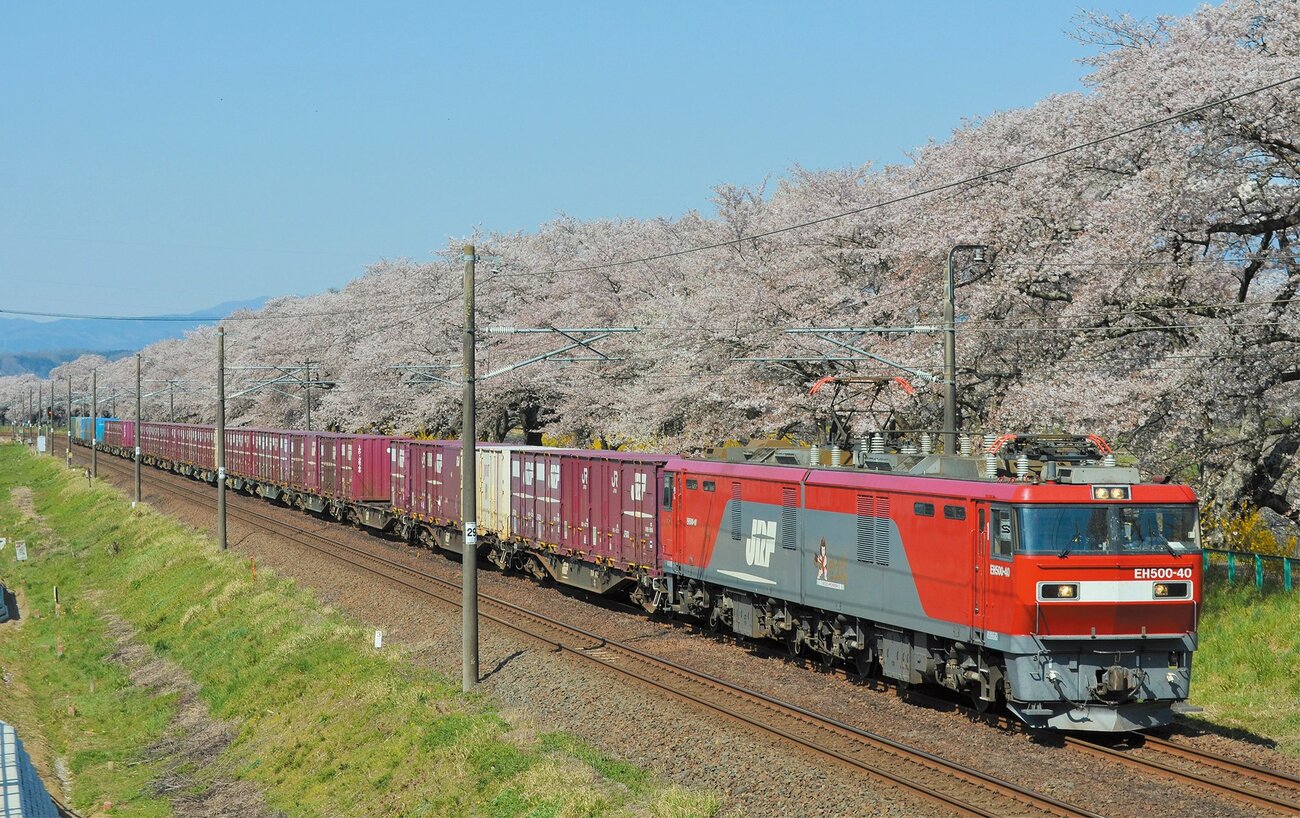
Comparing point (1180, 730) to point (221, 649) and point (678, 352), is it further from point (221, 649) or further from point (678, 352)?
point (678, 352)

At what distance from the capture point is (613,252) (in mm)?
56656

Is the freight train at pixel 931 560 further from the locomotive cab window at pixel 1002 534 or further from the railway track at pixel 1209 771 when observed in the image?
the railway track at pixel 1209 771

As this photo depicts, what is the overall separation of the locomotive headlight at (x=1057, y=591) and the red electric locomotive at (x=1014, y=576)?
2 centimetres

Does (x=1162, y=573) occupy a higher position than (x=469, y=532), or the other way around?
(x=469, y=532)

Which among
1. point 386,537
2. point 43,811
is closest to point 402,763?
point 43,811

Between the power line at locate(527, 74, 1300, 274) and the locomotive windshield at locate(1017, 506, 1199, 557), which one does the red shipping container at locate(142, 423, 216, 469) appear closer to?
the power line at locate(527, 74, 1300, 274)

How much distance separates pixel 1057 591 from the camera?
50.7 ft

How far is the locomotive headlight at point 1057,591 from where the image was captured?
608 inches

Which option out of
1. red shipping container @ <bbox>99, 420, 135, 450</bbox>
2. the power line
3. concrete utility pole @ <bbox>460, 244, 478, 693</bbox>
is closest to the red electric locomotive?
concrete utility pole @ <bbox>460, 244, 478, 693</bbox>

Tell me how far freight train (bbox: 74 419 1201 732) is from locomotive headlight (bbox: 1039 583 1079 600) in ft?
0.08

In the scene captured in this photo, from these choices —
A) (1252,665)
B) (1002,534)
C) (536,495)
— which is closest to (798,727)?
(1002,534)

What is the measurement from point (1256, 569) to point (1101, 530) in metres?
9.40

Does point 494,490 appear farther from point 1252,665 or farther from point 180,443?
point 180,443

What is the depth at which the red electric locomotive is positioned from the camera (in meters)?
15.5
